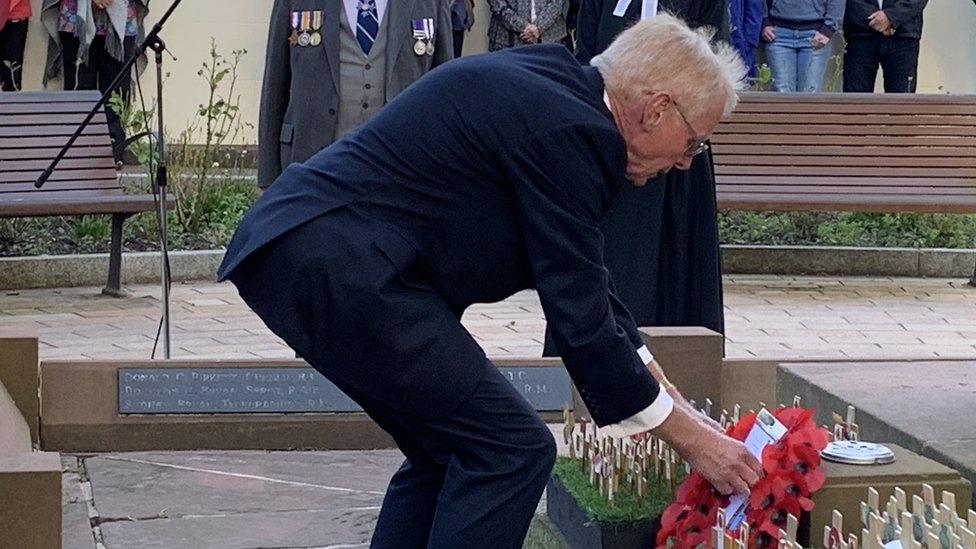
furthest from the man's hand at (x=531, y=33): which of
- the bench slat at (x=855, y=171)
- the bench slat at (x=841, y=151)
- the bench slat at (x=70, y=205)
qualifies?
the bench slat at (x=70, y=205)

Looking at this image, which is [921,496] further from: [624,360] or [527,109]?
[527,109]

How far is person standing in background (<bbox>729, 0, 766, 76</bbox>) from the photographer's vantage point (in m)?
12.6

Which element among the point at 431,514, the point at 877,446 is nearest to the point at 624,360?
the point at 431,514

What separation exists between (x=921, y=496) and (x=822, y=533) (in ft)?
0.81

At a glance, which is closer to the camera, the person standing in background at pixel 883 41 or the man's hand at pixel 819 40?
the person standing in background at pixel 883 41

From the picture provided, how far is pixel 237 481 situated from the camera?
5297 mm

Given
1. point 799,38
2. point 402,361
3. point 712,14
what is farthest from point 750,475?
point 799,38

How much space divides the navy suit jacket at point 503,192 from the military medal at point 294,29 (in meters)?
3.98

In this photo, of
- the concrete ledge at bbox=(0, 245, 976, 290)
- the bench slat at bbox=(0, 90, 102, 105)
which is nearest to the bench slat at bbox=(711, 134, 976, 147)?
the concrete ledge at bbox=(0, 245, 976, 290)

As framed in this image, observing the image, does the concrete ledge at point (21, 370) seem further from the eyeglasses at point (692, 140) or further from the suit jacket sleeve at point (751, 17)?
the suit jacket sleeve at point (751, 17)

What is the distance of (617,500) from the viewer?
4.14m

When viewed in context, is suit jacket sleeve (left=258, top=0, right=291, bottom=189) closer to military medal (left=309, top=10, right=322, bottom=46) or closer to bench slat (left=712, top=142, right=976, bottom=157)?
military medal (left=309, top=10, right=322, bottom=46)

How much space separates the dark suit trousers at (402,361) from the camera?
3.29 metres

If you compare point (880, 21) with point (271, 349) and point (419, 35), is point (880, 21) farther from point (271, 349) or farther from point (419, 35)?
point (271, 349)
